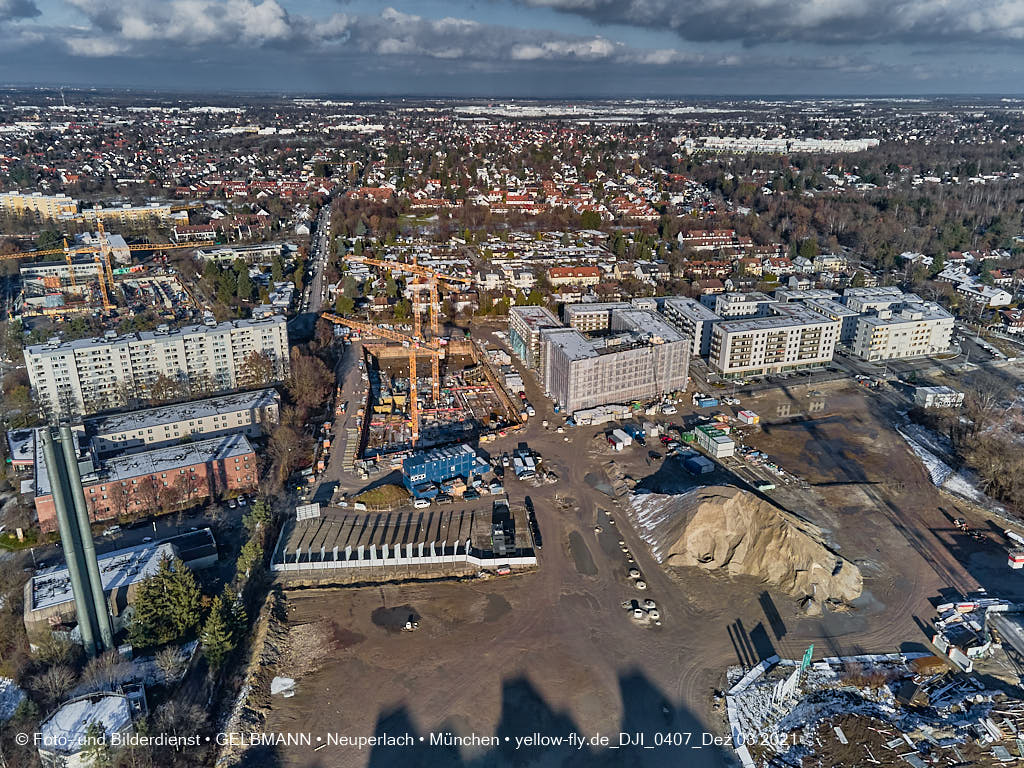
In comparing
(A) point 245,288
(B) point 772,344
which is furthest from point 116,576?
(B) point 772,344

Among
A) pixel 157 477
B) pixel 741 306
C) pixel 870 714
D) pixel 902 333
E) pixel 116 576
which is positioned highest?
pixel 741 306

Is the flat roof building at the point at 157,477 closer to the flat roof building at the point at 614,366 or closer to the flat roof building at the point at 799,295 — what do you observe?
the flat roof building at the point at 614,366

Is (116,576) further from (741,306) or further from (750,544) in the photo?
(741,306)

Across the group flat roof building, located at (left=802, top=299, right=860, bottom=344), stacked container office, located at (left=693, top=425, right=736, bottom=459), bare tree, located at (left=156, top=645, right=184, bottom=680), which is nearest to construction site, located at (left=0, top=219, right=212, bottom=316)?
bare tree, located at (left=156, top=645, right=184, bottom=680)

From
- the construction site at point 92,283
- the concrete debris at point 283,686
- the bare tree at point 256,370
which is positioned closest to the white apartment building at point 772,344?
the bare tree at point 256,370

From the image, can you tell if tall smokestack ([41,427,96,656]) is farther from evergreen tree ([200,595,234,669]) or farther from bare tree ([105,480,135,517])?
bare tree ([105,480,135,517])

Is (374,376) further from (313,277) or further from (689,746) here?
(689,746)

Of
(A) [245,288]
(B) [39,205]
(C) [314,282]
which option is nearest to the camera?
(A) [245,288]
